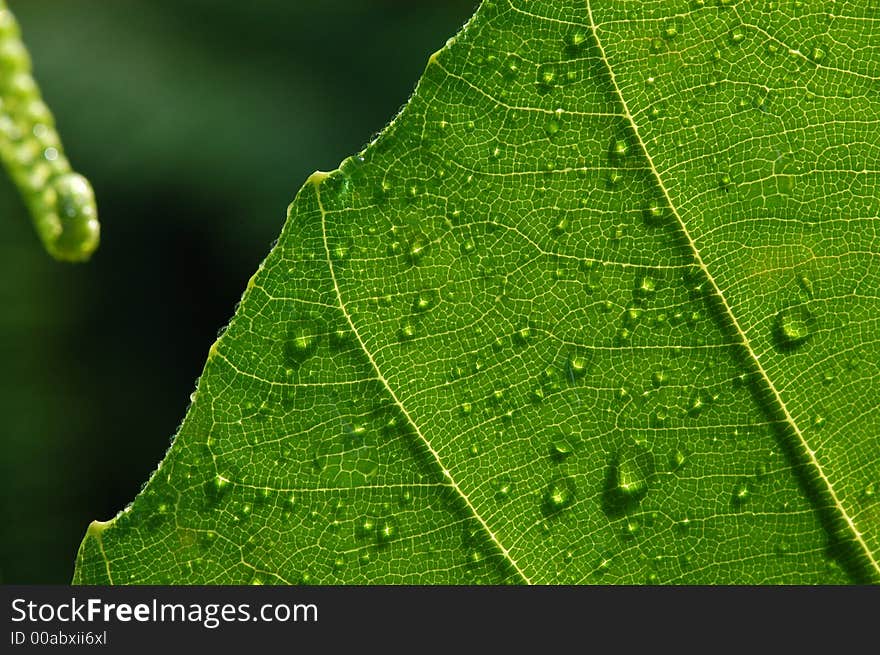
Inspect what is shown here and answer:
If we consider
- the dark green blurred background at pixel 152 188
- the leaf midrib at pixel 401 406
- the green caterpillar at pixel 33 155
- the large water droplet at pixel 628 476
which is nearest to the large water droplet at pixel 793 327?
the large water droplet at pixel 628 476

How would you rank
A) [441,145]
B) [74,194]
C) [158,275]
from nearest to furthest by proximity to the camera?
[74,194], [441,145], [158,275]

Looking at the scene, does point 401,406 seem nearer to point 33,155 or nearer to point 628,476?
point 628,476

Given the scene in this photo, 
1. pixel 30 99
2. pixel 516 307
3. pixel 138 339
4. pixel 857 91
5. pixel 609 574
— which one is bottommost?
pixel 609 574

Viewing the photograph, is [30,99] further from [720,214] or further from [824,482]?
[824,482]

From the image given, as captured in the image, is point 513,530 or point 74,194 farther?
point 513,530

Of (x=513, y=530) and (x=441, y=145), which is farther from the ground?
(x=441, y=145)

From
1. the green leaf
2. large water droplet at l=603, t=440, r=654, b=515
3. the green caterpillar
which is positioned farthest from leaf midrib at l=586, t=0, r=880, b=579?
the green caterpillar

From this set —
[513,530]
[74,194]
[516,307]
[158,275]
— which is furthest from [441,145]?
[158,275]

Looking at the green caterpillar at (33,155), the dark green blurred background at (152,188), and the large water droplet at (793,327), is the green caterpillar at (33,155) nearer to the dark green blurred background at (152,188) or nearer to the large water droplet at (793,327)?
the large water droplet at (793,327)
